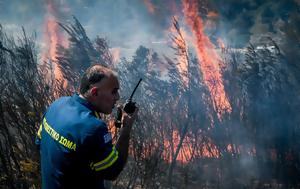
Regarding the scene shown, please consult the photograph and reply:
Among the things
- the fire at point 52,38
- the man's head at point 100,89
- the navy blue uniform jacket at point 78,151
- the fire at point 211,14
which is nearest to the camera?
the navy blue uniform jacket at point 78,151

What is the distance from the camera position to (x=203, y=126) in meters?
15.2

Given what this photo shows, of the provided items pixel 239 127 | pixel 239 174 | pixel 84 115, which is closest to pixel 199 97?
pixel 239 127

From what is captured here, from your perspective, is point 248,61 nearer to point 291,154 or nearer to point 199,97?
point 199,97

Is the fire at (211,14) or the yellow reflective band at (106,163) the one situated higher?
the fire at (211,14)

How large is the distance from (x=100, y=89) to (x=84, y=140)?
0.44 m

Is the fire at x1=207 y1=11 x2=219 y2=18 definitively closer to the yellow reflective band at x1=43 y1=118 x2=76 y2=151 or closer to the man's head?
the man's head

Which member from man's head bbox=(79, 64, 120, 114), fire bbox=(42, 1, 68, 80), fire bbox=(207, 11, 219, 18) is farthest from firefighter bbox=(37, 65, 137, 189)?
fire bbox=(207, 11, 219, 18)

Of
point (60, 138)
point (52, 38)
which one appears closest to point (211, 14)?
point (52, 38)

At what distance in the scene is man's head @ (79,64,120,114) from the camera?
2.43 m

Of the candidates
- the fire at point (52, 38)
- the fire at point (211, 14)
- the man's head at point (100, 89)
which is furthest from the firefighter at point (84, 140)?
the fire at point (211, 14)

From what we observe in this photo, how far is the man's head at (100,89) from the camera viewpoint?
2.43m

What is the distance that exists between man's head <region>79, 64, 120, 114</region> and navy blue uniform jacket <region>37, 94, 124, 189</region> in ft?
0.20

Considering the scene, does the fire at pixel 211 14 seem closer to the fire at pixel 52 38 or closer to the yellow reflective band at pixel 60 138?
the fire at pixel 52 38

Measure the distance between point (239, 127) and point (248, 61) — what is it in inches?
136
